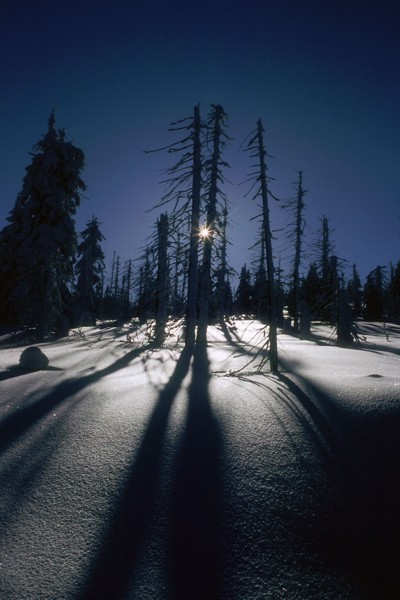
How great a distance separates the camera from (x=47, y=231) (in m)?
16.2

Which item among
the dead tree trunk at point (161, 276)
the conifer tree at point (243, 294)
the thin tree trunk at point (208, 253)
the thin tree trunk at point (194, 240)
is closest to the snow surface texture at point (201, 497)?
the dead tree trunk at point (161, 276)

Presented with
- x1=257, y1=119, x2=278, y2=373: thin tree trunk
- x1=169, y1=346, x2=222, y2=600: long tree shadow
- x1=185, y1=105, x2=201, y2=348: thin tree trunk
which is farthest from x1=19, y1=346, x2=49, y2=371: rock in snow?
x1=257, y1=119, x2=278, y2=373: thin tree trunk

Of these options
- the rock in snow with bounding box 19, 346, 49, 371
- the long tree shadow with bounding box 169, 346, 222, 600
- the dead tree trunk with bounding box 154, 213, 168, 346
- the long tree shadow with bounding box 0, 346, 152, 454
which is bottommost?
the long tree shadow with bounding box 169, 346, 222, 600

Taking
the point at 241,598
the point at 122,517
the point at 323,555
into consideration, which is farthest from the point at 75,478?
the point at 323,555

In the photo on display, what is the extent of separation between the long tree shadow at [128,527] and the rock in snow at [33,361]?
15.5ft

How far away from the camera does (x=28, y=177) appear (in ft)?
55.6

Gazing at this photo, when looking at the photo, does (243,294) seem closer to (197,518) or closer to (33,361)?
(33,361)

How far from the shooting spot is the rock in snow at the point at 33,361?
694cm

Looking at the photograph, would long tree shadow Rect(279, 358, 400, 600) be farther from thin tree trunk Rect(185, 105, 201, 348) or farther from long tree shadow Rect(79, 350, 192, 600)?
thin tree trunk Rect(185, 105, 201, 348)

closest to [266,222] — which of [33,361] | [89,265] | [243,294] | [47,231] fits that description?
[33,361]

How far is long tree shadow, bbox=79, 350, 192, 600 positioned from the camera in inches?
66.7

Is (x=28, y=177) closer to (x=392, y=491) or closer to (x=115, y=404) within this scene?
(x=115, y=404)

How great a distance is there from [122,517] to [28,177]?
19.3 m

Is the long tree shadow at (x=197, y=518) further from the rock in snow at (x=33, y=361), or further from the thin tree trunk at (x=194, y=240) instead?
the thin tree trunk at (x=194, y=240)
